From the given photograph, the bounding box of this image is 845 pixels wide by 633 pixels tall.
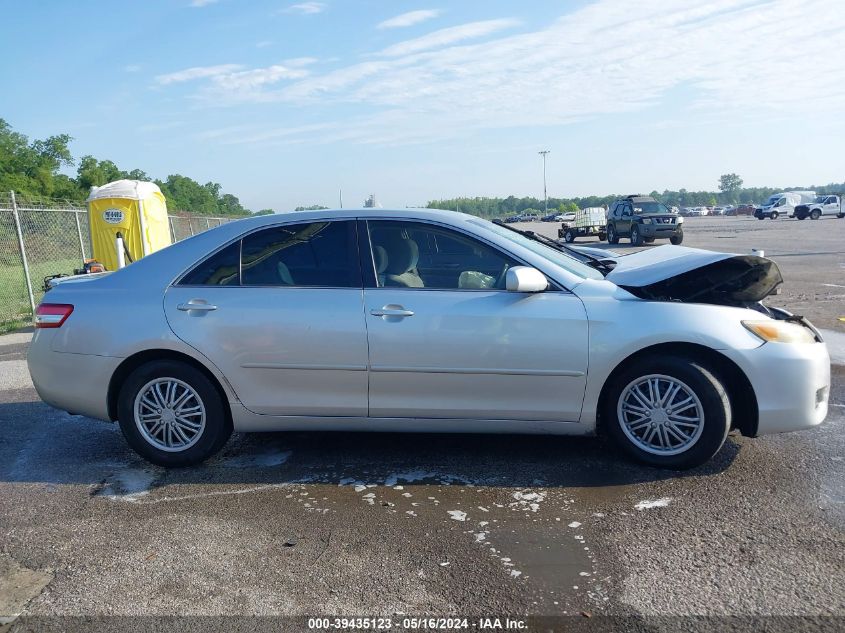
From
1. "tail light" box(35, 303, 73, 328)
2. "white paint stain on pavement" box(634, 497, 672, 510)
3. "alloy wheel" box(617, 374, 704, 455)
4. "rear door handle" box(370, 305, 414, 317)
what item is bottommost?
"white paint stain on pavement" box(634, 497, 672, 510)

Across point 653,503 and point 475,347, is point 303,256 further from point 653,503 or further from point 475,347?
point 653,503

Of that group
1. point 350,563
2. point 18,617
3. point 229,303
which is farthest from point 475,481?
point 18,617

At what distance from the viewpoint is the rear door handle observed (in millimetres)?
4254

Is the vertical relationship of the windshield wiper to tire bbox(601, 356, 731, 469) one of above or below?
above

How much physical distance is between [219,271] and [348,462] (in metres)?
1.51

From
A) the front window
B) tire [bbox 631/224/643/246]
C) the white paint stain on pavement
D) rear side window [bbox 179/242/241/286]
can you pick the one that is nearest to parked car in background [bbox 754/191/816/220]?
the front window

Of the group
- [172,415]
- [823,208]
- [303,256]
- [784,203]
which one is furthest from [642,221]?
[784,203]

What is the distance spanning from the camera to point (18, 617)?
116 inches

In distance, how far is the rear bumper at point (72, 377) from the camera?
4.54 meters

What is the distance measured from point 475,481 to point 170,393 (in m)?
2.04

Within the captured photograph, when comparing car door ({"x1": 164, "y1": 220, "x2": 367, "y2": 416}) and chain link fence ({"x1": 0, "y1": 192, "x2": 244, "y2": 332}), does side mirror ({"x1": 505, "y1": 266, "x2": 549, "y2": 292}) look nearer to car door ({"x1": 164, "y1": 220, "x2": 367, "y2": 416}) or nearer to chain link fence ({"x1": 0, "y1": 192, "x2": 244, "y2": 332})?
car door ({"x1": 164, "y1": 220, "x2": 367, "y2": 416})

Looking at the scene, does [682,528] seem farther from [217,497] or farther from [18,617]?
[18,617]

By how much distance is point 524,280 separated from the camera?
13.4 feet

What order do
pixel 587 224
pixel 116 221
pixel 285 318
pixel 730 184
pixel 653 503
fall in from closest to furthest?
pixel 653 503
pixel 285 318
pixel 116 221
pixel 587 224
pixel 730 184
